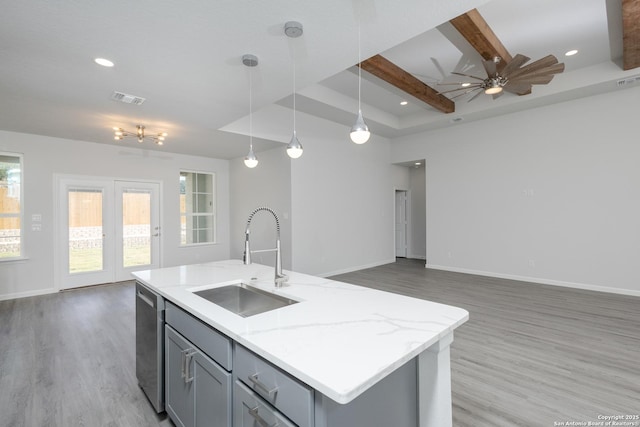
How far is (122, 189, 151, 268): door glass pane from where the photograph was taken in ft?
19.5

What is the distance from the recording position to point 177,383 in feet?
5.74

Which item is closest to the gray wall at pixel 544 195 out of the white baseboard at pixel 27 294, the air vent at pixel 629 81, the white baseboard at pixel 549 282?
the white baseboard at pixel 549 282

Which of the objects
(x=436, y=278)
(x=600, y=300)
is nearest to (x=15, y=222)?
(x=436, y=278)

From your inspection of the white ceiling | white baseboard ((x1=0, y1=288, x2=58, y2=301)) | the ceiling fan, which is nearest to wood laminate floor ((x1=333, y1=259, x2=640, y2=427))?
the white ceiling

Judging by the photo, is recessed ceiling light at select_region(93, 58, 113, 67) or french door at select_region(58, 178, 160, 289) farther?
french door at select_region(58, 178, 160, 289)

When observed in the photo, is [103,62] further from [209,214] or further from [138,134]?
[209,214]

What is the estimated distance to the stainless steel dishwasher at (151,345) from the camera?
193 cm

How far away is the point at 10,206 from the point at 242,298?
533 centimetres

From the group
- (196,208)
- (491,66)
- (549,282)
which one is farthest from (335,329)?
(196,208)

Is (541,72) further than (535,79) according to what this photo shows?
No

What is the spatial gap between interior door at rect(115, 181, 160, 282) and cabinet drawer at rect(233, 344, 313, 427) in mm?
5848

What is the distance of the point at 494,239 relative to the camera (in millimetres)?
5875

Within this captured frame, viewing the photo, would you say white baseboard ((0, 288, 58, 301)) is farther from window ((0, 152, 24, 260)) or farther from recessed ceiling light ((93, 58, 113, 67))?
recessed ceiling light ((93, 58, 113, 67))

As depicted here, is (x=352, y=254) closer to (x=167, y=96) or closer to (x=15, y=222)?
(x=167, y=96)
